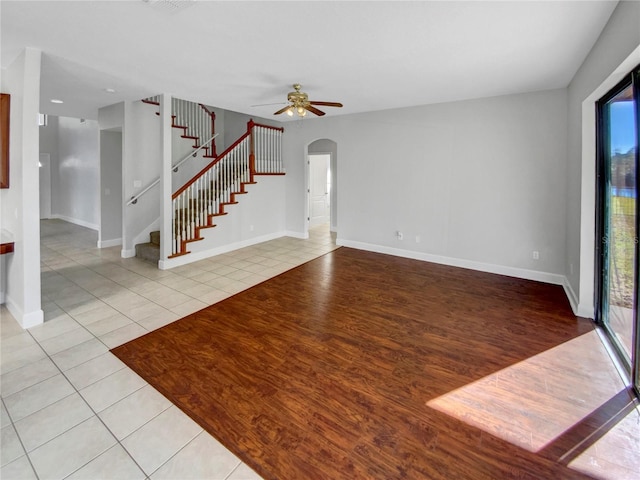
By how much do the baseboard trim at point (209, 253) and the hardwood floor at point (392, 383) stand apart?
1.87 meters

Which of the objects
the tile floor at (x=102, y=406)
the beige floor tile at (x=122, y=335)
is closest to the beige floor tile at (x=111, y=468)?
the tile floor at (x=102, y=406)

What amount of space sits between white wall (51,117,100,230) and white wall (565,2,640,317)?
30.4 feet

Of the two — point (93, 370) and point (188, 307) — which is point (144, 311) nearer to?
point (188, 307)

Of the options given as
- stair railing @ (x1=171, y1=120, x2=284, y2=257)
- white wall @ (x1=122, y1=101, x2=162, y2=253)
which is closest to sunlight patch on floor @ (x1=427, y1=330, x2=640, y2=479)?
stair railing @ (x1=171, y1=120, x2=284, y2=257)

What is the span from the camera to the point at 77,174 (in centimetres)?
869

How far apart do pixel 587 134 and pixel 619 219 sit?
1.05m

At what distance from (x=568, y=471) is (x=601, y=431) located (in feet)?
1.60

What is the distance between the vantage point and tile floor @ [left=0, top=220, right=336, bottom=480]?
1.63m

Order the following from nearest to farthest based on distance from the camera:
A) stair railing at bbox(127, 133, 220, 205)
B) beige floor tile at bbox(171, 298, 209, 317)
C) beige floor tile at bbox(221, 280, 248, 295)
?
beige floor tile at bbox(171, 298, 209, 317), beige floor tile at bbox(221, 280, 248, 295), stair railing at bbox(127, 133, 220, 205)

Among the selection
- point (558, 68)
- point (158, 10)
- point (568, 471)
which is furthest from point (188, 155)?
point (568, 471)

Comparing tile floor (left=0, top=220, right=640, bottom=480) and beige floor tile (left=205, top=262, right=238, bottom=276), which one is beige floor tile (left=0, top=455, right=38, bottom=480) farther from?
beige floor tile (left=205, top=262, right=238, bottom=276)

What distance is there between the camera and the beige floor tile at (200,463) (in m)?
1.57

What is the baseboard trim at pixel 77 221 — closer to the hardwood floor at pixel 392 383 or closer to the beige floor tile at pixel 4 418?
the hardwood floor at pixel 392 383

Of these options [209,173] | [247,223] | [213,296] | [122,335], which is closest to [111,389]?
[122,335]
